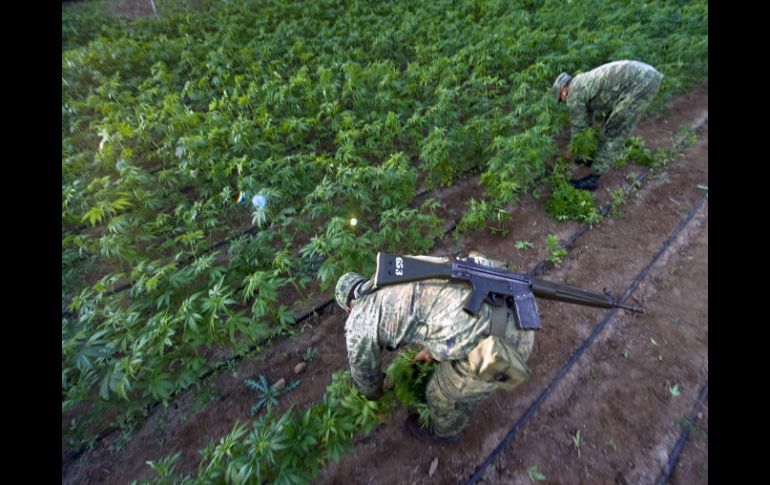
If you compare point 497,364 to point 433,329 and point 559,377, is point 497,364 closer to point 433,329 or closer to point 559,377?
point 433,329

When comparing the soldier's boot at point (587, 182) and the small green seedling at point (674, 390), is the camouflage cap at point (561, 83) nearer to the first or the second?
the soldier's boot at point (587, 182)

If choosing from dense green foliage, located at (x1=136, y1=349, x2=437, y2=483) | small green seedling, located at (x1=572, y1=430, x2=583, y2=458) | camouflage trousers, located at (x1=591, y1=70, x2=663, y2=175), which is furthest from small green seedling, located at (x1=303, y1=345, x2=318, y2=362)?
camouflage trousers, located at (x1=591, y1=70, x2=663, y2=175)

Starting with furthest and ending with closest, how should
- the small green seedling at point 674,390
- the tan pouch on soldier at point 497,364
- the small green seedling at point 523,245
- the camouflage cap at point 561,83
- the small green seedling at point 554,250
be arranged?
1. the camouflage cap at point 561,83
2. the small green seedling at point 523,245
3. the small green seedling at point 554,250
4. the small green seedling at point 674,390
5. the tan pouch on soldier at point 497,364

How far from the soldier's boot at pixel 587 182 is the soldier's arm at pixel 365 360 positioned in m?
4.16

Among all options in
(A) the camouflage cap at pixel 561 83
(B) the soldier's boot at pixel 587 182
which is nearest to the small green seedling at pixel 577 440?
(B) the soldier's boot at pixel 587 182

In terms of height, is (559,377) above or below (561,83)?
below

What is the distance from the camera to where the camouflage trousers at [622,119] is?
163 inches

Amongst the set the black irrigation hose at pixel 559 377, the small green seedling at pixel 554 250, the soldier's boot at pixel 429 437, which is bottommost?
the black irrigation hose at pixel 559 377

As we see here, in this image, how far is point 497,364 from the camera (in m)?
1.55

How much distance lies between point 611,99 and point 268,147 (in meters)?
4.68

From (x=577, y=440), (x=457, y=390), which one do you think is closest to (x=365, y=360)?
(x=457, y=390)

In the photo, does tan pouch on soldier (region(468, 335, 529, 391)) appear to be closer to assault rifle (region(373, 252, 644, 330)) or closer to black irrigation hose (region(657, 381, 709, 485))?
assault rifle (region(373, 252, 644, 330))
